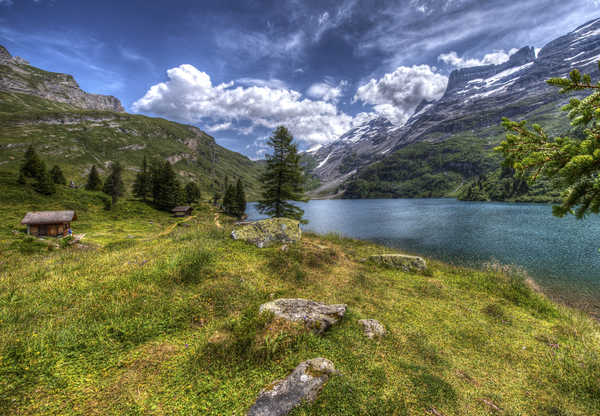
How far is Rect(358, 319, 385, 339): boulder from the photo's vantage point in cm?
804

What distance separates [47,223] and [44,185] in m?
23.7

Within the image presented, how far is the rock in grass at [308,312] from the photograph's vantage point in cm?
738

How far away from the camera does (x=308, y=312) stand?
7.89 meters

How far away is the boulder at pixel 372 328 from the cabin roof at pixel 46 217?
50.4 m

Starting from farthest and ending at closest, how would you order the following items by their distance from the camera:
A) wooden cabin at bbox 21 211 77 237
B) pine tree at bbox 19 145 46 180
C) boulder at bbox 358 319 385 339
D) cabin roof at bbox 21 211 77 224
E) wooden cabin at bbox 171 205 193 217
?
wooden cabin at bbox 171 205 193 217 → pine tree at bbox 19 145 46 180 → wooden cabin at bbox 21 211 77 237 → cabin roof at bbox 21 211 77 224 → boulder at bbox 358 319 385 339

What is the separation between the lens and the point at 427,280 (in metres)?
15.7

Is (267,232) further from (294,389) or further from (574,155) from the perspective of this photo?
(574,155)

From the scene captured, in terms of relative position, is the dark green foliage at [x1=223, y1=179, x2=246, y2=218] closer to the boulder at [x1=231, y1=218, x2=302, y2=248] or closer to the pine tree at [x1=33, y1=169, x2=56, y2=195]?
the pine tree at [x1=33, y1=169, x2=56, y2=195]

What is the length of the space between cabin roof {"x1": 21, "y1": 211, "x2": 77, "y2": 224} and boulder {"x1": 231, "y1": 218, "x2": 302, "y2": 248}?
39.9 metres

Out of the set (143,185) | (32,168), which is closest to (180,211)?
(143,185)

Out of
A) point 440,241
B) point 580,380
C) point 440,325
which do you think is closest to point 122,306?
point 440,325

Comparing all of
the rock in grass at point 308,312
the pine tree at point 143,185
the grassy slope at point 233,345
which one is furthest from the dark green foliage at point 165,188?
the rock in grass at point 308,312

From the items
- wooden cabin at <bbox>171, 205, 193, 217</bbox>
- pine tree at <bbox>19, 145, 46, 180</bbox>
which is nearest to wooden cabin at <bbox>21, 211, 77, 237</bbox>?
pine tree at <bbox>19, 145, 46, 180</bbox>

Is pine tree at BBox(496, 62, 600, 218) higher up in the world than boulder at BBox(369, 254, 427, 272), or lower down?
higher up
